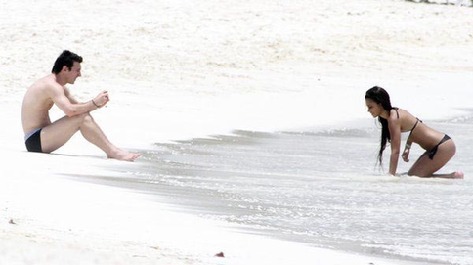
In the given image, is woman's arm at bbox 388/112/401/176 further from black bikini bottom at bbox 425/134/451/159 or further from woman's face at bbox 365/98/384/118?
black bikini bottom at bbox 425/134/451/159

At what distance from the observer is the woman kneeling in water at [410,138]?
12367 millimetres

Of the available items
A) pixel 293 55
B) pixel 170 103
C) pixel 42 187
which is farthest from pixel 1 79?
pixel 42 187

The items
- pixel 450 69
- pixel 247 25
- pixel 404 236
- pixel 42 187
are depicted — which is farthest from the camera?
pixel 247 25

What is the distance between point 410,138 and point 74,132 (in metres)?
2.97

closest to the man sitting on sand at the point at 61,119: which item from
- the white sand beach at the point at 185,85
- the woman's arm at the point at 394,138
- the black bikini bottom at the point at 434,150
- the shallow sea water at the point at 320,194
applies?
the white sand beach at the point at 185,85

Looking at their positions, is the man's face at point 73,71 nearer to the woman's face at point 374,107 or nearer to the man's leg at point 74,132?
the man's leg at point 74,132

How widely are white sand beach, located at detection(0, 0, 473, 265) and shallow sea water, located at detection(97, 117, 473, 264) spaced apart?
396mm

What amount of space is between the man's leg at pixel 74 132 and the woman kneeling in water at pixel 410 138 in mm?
2206

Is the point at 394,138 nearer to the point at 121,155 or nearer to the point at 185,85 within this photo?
the point at 121,155

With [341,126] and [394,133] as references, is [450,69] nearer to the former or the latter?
[341,126]

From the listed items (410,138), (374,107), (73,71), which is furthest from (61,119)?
(410,138)

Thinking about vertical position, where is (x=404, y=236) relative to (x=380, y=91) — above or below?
below

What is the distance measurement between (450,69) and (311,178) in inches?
604

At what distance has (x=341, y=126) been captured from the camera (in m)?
18.7
